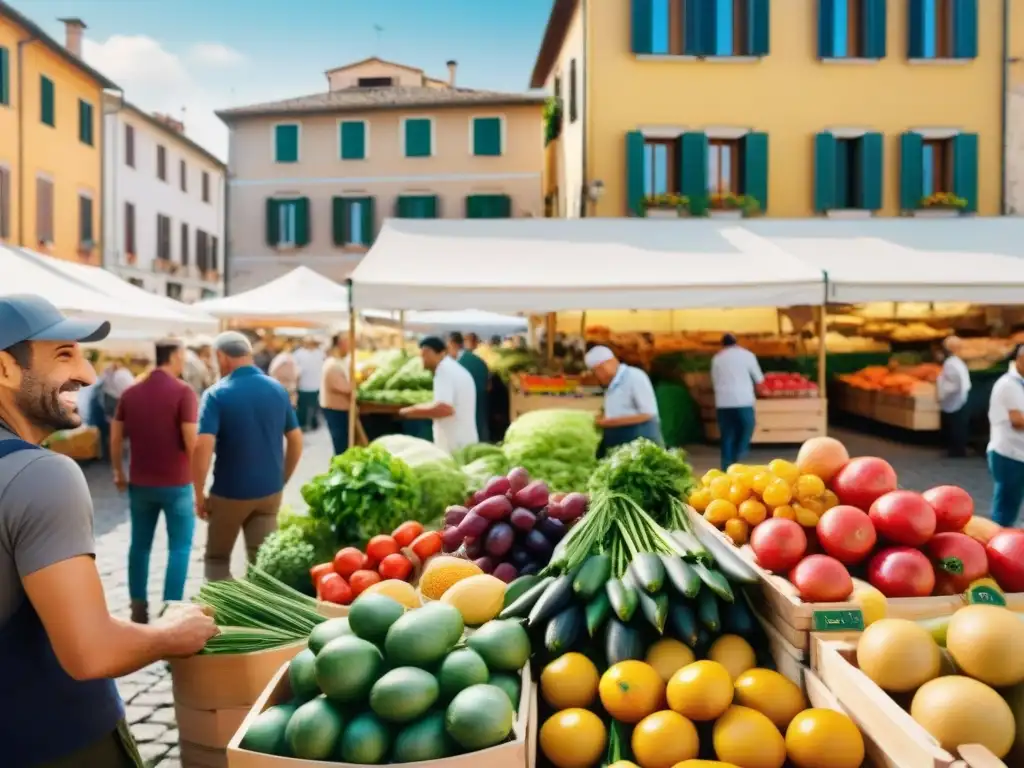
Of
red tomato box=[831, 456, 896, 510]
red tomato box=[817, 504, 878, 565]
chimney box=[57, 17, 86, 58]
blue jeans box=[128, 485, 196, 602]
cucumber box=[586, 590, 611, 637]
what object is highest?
chimney box=[57, 17, 86, 58]

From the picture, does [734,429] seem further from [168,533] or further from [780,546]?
[780,546]

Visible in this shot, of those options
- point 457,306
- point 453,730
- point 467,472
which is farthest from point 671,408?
point 453,730

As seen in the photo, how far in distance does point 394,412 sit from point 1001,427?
20.6ft

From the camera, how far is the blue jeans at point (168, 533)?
5242 mm

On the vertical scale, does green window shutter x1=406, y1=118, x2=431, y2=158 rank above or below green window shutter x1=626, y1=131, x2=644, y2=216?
above

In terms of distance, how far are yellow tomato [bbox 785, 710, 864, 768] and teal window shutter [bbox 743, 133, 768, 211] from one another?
14615 millimetres

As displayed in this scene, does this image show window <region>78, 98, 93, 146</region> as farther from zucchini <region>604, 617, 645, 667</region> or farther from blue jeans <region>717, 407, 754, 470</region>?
zucchini <region>604, 617, 645, 667</region>

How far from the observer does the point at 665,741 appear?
2.20m

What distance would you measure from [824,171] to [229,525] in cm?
1382

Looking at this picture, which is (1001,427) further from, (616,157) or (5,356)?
(616,157)

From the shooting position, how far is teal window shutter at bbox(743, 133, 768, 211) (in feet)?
51.5

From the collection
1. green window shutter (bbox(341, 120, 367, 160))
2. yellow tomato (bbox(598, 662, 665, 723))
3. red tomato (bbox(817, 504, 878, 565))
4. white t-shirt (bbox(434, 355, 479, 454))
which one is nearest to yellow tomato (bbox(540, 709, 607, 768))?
yellow tomato (bbox(598, 662, 665, 723))

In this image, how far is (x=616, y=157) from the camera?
1603 cm

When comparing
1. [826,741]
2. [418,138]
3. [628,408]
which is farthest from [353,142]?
[826,741]
